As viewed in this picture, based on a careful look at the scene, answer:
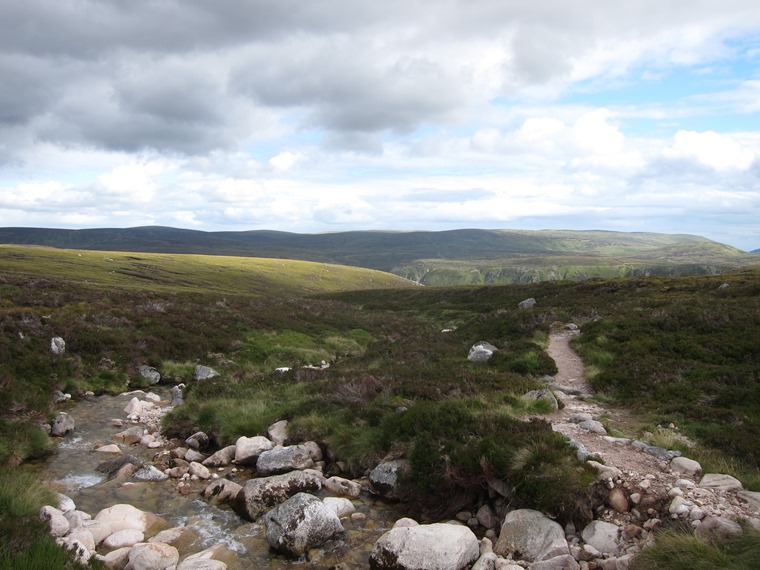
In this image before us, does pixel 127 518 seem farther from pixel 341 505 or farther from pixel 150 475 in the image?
pixel 341 505

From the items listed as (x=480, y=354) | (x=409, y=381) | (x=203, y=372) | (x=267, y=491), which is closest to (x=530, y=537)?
(x=267, y=491)

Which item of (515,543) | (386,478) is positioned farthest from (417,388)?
(515,543)

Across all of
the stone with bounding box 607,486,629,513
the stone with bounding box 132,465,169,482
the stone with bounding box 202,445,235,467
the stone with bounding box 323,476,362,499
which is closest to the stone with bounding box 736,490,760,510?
the stone with bounding box 607,486,629,513

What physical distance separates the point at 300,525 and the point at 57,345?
18771 mm

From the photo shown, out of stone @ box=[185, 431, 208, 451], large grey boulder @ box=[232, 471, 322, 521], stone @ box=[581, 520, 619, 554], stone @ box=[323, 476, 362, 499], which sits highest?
stone @ box=[581, 520, 619, 554]

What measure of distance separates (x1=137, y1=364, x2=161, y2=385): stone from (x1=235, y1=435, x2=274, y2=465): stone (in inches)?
469

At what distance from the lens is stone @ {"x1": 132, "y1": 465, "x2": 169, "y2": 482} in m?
11.7

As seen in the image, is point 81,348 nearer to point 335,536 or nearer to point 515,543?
point 335,536

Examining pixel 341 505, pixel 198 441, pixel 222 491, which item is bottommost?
pixel 198 441

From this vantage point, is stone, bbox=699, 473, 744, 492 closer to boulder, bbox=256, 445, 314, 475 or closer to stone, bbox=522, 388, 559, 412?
stone, bbox=522, 388, 559, 412

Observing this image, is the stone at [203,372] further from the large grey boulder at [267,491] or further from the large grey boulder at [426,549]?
the large grey boulder at [426,549]

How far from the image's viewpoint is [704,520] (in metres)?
7.07

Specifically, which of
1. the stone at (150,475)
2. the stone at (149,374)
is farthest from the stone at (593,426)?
the stone at (149,374)

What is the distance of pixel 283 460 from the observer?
473 inches
